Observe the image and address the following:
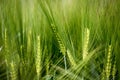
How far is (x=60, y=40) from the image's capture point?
103cm

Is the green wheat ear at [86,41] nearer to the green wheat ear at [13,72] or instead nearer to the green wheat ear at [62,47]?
the green wheat ear at [62,47]

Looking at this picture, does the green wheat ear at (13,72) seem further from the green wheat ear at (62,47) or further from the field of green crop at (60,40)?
the green wheat ear at (62,47)

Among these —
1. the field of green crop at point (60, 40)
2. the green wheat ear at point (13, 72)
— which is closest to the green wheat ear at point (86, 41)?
the field of green crop at point (60, 40)

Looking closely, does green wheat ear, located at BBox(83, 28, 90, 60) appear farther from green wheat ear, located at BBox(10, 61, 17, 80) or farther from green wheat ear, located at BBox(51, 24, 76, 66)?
green wheat ear, located at BBox(10, 61, 17, 80)

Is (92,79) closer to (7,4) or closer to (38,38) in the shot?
(38,38)

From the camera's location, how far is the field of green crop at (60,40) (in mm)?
1006

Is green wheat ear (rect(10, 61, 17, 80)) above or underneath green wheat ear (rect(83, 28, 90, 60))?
underneath

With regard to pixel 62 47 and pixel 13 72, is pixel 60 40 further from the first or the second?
pixel 13 72

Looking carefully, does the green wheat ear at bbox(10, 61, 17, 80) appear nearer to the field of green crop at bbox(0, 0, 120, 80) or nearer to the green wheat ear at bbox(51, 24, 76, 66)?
the field of green crop at bbox(0, 0, 120, 80)

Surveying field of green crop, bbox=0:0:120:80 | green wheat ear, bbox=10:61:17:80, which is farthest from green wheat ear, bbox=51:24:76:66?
green wheat ear, bbox=10:61:17:80

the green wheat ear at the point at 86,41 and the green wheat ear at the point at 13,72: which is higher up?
the green wheat ear at the point at 86,41

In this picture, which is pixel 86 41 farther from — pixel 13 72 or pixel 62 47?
pixel 13 72

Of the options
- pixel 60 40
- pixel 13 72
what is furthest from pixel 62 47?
pixel 13 72

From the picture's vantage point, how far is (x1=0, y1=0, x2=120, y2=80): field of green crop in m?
1.01
